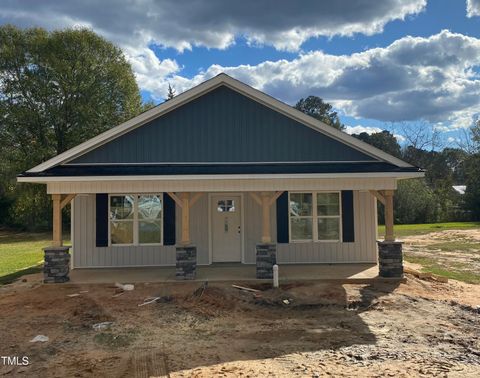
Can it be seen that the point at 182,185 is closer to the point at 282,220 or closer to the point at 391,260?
the point at 282,220

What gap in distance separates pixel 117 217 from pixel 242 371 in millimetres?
8262

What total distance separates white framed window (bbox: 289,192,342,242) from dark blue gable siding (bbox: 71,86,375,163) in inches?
54.2

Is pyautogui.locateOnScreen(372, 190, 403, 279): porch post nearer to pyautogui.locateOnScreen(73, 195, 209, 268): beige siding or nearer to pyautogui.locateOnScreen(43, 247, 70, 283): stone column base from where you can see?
pyautogui.locateOnScreen(73, 195, 209, 268): beige siding

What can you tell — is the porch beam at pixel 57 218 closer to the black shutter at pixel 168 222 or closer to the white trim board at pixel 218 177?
the white trim board at pixel 218 177

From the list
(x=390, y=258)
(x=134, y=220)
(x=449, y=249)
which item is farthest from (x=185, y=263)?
(x=449, y=249)

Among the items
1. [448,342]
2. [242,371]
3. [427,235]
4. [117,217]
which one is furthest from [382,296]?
[427,235]

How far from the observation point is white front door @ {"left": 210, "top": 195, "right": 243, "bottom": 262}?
12.9 meters

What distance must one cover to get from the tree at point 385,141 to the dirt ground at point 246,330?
155 ft

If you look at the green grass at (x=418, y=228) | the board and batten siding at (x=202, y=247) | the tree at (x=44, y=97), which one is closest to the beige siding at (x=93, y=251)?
the board and batten siding at (x=202, y=247)

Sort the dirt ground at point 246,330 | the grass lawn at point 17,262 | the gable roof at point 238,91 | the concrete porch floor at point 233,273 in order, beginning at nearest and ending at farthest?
the dirt ground at point 246,330, the concrete porch floor at point 233,273, the gable roof at point 238,91, the grass lawn at point 17,262

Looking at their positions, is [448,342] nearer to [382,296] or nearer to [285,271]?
[382,296]

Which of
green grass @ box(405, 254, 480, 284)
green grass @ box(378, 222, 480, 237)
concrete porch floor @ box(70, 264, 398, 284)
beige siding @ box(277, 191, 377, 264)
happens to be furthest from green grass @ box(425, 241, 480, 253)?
concrete porch floor @ box(70, 264, 398, 284)

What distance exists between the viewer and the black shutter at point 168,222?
41.6ft

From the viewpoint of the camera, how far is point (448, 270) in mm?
12617
